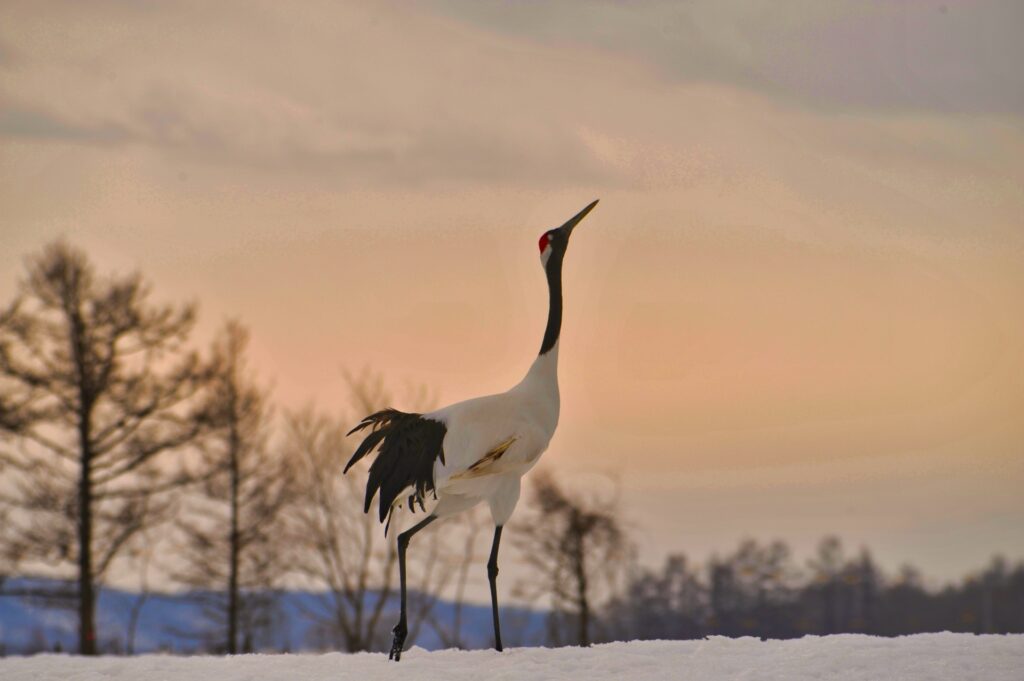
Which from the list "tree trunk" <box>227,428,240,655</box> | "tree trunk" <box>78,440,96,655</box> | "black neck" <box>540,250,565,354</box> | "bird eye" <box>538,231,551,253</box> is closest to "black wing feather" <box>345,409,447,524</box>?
"black neck" <box>540,250,565,354</box>

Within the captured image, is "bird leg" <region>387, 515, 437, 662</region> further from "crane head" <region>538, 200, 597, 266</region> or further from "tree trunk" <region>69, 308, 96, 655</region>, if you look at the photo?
"tree trunk" <region>69, 308, 96, 655</region>

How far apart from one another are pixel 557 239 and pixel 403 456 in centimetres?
235

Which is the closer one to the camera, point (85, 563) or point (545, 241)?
point (545, 241)

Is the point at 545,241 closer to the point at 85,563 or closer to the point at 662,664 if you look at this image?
the point at 662,664

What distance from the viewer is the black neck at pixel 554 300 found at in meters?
11.3

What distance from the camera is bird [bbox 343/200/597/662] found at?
427 inches

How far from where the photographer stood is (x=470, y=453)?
10820mm

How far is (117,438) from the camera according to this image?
24.5 m

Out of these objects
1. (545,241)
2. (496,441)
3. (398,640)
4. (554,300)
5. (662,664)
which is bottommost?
(662,664)

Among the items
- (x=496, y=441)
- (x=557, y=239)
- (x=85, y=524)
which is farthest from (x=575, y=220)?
(x=85, y=524)

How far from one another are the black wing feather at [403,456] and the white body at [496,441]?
76 millimetres

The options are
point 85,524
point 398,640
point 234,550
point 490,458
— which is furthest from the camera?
point 234,550

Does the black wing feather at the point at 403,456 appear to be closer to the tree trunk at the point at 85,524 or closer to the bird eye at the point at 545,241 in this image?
the bird eye at the point at 545,241

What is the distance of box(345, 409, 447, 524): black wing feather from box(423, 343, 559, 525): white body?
0.25 ft
